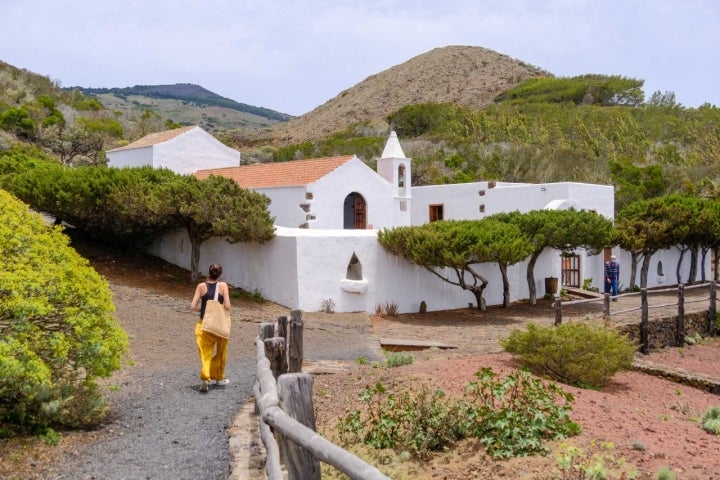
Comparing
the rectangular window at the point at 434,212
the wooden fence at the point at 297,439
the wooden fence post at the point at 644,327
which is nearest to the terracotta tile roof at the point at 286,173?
the rectangular window at the point at 434,212

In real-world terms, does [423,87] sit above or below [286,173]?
above

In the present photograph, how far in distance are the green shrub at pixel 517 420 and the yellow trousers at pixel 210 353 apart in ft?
10.9

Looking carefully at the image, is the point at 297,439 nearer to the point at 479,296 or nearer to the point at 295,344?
the point at 295,344

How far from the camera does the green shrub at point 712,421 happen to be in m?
8.73

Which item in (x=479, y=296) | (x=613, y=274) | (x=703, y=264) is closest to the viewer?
(x=479, y=296)

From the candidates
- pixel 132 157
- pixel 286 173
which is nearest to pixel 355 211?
pixel 286 173

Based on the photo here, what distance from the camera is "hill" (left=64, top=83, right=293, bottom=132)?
113 meters

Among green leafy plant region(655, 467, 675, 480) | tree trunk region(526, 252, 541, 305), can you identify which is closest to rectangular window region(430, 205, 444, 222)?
tree trunk region(526, 252, 541, 305)

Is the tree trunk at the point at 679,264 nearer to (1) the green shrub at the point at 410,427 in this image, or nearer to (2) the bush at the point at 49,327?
(1) the green shrub at the point at 410,427

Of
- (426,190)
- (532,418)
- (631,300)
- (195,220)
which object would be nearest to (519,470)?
(532,418)

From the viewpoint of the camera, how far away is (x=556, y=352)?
35.1 feet

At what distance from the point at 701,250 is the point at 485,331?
18194mm

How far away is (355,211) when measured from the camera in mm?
26188

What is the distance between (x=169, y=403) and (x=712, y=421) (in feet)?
22.3
